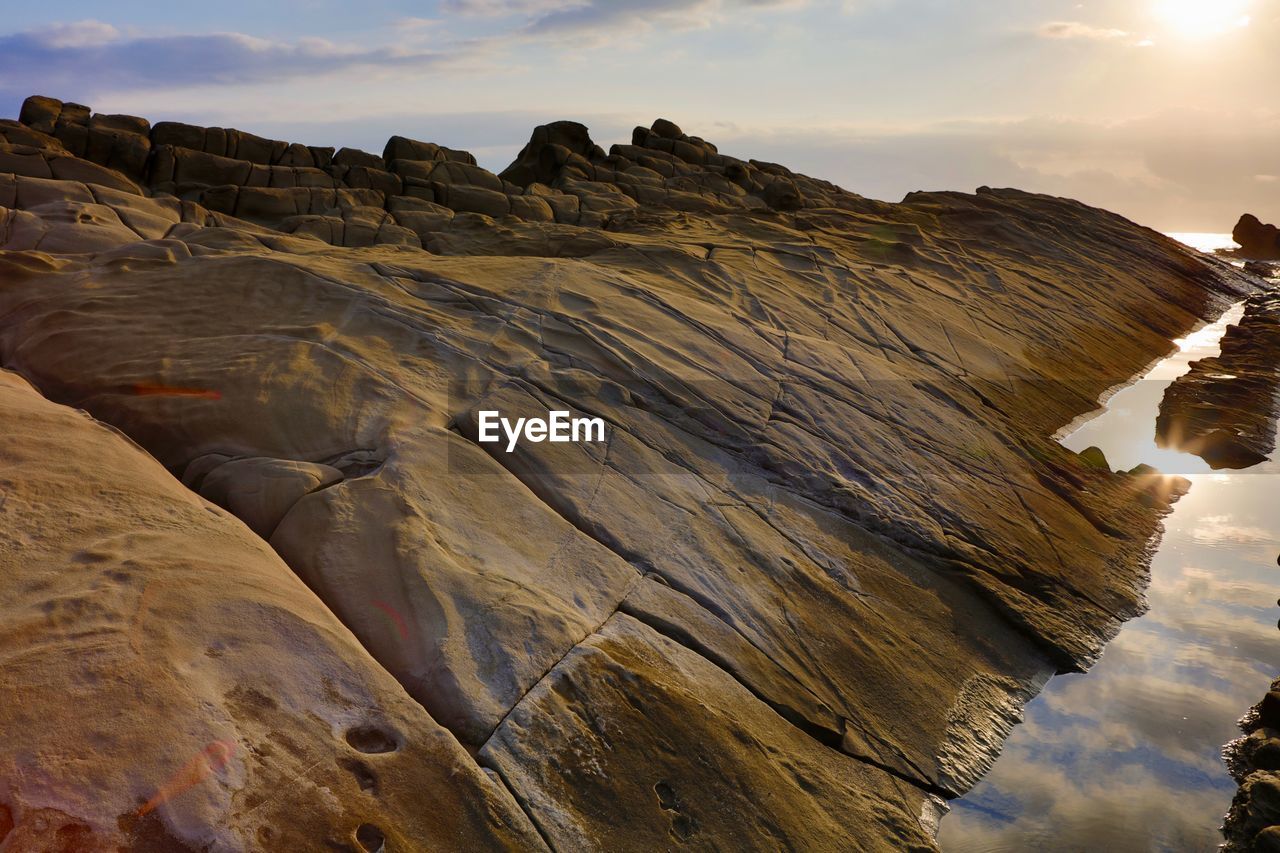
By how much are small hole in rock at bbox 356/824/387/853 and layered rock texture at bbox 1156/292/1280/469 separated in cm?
1490

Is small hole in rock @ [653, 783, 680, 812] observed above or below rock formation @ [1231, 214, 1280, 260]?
below

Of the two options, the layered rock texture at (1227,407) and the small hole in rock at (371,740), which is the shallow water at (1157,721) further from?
the small hole in rock at (371,740)

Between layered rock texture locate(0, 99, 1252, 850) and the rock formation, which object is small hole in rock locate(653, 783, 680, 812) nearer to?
layered rock texture locate(0, 99, 1252, 850)

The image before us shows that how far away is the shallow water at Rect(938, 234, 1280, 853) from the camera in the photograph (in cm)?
682

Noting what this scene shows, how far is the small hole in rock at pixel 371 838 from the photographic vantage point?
4.25 metres

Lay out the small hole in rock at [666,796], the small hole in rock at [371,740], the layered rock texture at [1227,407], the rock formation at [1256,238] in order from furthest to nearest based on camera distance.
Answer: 1. the rock formation at [1256,238]
2. the layered rock texture at [1227,407]
3. the small hole in rock at [666,796]
4. the small hole in rock at [371,740]

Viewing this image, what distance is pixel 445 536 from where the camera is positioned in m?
6.30

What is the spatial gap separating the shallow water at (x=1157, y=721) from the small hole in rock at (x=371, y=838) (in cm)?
382

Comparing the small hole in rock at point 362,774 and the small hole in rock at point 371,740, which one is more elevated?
the small hole in rock at point 371,740

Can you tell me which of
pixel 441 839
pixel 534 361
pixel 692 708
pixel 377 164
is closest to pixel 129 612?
pixel 441 839

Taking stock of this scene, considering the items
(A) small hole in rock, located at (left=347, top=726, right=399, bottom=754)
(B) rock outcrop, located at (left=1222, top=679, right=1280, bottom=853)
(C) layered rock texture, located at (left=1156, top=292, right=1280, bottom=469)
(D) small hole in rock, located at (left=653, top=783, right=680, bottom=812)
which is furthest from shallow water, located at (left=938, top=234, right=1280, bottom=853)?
(A) small hole in rock, located at (left=347, top=726, right=399, bottom=754)

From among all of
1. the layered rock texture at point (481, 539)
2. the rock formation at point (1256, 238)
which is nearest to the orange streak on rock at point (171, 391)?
the layered rock texture at point (481, 539)

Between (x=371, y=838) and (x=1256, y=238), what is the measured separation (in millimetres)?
54352

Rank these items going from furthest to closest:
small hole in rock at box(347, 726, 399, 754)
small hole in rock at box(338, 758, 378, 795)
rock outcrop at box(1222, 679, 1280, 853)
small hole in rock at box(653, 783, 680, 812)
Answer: rock outcrop at box(1222, 679, 1280, 853) → small hole in rock at box(653, 783, 680, 812) → small hole in rock at box(347, 726, 399, 754) → small hole in rock at box(338, 758, 378, 795)
